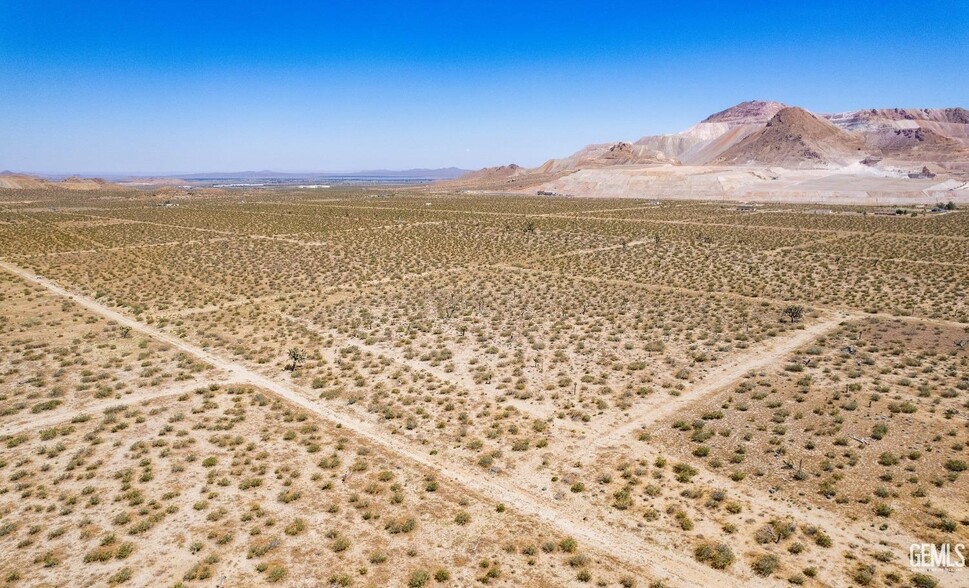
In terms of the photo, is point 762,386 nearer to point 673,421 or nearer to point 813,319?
point 673,421

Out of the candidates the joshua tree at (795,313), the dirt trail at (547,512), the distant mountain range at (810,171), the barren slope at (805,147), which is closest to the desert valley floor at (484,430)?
the dirt trail at (547,512)

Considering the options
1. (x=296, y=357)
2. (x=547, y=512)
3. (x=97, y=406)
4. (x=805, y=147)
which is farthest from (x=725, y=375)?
(x=805, y=147)

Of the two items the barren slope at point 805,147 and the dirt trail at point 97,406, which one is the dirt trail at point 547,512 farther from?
the barren slope at point 805,147

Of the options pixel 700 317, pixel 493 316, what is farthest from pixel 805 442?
pixel 493 316

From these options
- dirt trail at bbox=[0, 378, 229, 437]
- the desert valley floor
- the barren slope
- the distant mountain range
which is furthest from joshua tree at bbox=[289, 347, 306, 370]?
the barren slope

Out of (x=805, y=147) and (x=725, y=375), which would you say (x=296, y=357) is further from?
(x=805, y=147)
